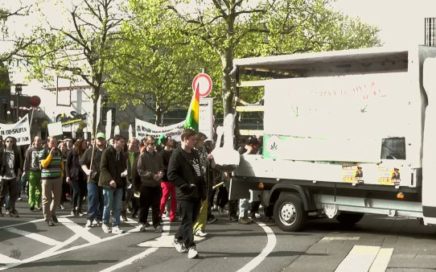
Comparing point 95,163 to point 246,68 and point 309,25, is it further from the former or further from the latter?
point 309,25

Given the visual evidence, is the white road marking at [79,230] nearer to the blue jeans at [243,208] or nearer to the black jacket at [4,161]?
the black jacket at [4,161]

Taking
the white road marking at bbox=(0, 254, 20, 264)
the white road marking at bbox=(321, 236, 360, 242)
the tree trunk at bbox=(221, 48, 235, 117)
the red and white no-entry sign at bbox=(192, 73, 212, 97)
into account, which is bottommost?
the white road marking at bbox=(0, 254, 20, 264)

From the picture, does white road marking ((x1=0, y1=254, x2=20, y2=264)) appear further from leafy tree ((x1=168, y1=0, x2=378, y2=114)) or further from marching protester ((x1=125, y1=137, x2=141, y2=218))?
leafy tree ((x1=168, y1=0, x2=378, y2=114))

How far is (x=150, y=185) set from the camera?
13031 mm

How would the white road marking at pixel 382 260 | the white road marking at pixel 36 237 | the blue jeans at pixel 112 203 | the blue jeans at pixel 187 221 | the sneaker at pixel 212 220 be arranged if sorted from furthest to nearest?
the sneaker at pixel 212 220 → the blue jeans at pixel 112 203 → the white road marking at pixel 36 237 → the blue jeans at pixel 187 221 → the white road marking at pixel 382 260

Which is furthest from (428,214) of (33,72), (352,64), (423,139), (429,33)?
(429,33)

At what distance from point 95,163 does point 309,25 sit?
1646cm

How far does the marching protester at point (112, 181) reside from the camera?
12.4 meters

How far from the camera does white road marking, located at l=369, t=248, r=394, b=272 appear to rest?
8.68 metres

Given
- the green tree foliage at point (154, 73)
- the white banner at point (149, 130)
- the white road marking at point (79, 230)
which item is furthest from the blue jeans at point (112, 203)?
the green tree foliage at point (154, 73)

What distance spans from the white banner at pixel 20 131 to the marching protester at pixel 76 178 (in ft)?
11.3

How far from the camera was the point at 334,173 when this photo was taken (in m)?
11.8

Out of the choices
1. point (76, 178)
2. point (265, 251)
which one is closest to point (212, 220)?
point (76, 178)

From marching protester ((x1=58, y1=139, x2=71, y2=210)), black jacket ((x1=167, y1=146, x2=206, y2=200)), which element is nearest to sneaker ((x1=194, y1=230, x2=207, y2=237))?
black jacket ((x1=167, y1=146, x2=206, y2=200))
